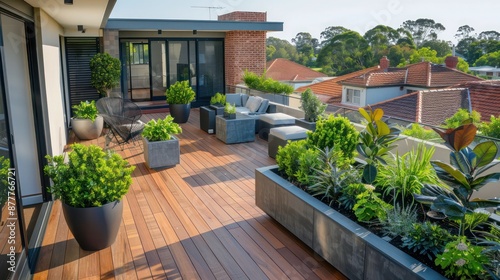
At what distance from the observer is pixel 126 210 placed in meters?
4.95

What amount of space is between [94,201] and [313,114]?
4.98 meters

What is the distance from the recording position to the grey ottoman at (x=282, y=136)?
268 inches

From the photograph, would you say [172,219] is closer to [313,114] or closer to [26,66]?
[26,66]

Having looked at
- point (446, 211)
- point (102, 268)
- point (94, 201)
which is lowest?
point (102, 268)

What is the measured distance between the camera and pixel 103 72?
10.7 m

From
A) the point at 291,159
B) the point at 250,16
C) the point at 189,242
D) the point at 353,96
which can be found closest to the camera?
the point at 189,242

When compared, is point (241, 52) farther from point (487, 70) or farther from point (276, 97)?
point (487, 70)

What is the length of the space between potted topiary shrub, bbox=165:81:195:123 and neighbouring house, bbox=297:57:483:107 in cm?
1723

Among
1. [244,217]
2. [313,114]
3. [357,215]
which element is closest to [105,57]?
[313,114]

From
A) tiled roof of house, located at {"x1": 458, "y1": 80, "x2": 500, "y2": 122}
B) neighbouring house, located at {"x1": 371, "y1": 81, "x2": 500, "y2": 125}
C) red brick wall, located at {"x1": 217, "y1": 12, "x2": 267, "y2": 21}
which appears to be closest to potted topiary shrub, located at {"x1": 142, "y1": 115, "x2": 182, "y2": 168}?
red brick wall, located at {"x1": 217, "y1": 12, "x2": 267, "y2": 21}

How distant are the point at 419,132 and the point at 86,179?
466 centimetres

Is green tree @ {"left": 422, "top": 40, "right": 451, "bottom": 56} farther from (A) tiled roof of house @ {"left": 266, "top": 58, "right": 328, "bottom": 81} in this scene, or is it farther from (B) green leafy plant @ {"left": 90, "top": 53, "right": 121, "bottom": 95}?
(B) green leafy plant @ {"left": 90, "top": 53, "right": 121, "bottom": 95}

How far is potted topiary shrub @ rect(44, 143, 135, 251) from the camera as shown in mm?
3639

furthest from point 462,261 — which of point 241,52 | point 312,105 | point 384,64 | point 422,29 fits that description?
point 422,29
